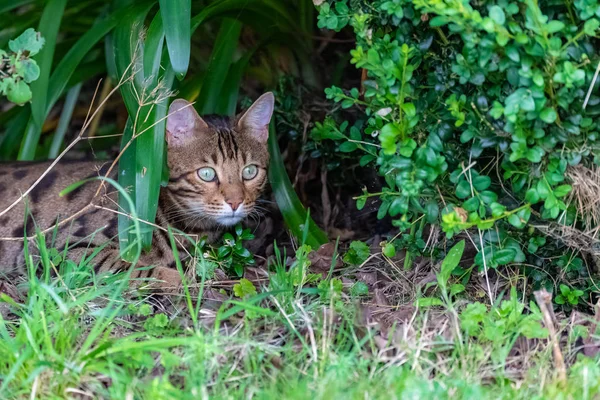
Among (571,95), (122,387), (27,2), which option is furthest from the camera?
(27,2)

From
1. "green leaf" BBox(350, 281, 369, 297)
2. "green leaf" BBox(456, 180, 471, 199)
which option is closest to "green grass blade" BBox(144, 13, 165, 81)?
"green leaf" BBox(350, 281, 369, 297)

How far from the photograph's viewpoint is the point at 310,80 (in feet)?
18.0

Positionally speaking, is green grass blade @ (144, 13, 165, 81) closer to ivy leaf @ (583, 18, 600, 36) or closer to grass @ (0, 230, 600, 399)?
grass @ (0, 230, 600, 399)

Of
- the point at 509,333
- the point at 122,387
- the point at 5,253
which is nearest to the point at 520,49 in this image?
the point at 509,333

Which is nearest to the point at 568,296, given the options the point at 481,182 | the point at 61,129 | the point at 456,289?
the point at 456,289

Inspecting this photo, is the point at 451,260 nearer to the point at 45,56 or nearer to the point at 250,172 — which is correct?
the point at 250,172

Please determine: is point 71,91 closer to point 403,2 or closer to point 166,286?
point 166,286

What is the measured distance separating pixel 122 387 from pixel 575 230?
1.94 metres

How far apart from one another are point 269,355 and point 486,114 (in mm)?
1272

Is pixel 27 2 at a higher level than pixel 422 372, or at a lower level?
higher

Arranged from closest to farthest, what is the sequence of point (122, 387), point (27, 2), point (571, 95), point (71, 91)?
point (122, 387) → point (571, 95) → point (27, 2) → point (71, 91)

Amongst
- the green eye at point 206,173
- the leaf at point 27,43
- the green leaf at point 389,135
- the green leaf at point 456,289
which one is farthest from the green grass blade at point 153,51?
the green leaf at point 456,289

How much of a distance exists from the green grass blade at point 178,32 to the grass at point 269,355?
3.42ft

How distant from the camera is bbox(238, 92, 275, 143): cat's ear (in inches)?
180
